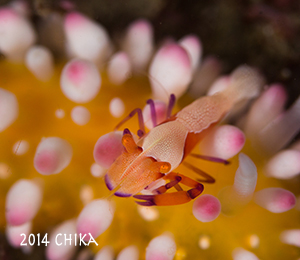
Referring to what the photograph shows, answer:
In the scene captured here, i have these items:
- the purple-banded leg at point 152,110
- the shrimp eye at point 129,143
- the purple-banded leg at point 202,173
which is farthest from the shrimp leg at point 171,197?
the purple-banded leg at point 152,110

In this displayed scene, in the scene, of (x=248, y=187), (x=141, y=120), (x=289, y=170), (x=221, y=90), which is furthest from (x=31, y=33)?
(x=289, y=170)

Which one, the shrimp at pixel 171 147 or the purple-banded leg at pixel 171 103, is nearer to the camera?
the shrimp at pixel 171 147

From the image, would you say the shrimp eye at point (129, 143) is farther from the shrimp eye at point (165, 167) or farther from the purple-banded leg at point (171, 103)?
the purple-banded leg at point (171, 103)

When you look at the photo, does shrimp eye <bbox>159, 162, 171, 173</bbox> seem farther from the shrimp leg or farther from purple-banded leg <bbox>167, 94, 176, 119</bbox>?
purple-banded leg <bbox>167, 94, 176, 119</bbox>

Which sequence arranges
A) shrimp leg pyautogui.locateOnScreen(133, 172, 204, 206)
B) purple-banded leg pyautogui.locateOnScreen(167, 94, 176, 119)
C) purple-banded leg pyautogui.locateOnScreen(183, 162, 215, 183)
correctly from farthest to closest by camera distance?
1. purple-banded leg pyautogui.locateOnScreen(167, 94, 176, 119)
2. purple-banded leg pyautogui.locateOnScreen(183, 162, 215, 183)
3. shrimp leg pyautogui.locateOnScreen(133, 172, 204, 206)

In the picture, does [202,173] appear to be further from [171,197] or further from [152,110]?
[152,110]

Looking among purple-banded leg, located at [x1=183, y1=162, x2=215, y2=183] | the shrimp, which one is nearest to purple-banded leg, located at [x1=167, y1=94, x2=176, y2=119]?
the shrimp

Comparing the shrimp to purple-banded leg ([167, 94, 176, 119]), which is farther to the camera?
purple-banded leg ([167, 94, 176, 119])

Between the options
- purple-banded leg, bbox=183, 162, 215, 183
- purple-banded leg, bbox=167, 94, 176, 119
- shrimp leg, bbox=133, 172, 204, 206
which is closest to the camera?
shrimp leg, bbox=133, 172, 204, 206

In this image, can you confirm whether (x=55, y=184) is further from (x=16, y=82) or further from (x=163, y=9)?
(x=163, y=9)
